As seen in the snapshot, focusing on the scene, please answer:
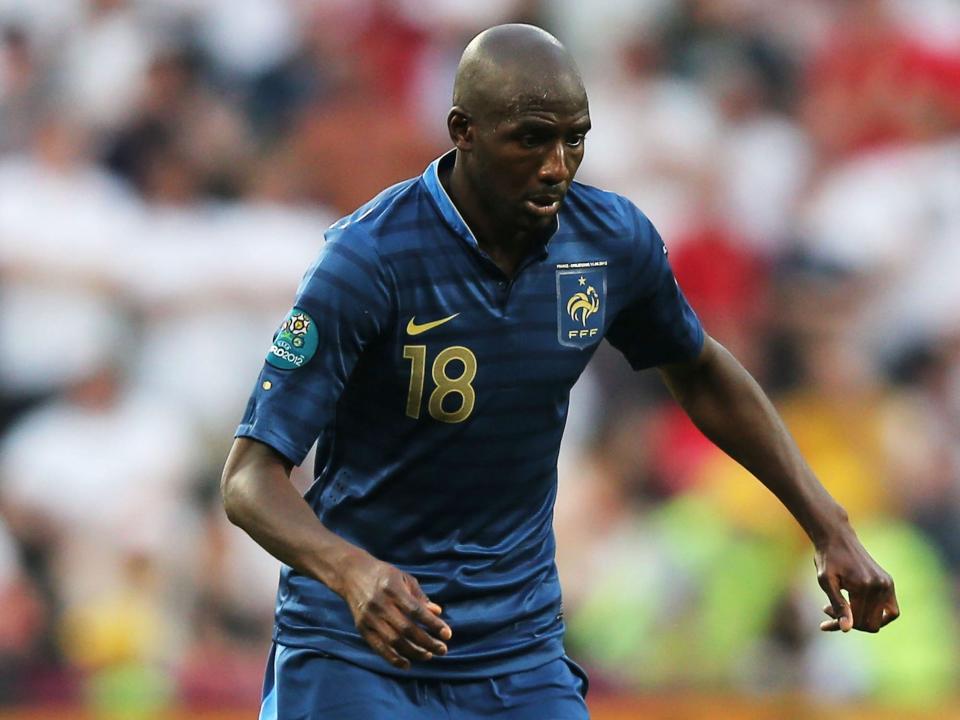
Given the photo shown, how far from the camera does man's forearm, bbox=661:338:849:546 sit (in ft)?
14.3

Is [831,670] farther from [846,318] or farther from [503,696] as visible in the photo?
[503,696]

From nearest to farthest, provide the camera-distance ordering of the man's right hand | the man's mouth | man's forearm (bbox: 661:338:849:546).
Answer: the man's right hand
the man's mouth
man's forearm (bbox: 661:338:849:546)

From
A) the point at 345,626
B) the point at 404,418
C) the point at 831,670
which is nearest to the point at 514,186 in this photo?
the point at 404,418

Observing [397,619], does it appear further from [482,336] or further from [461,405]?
Result: [482,336]

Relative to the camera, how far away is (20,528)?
7789 millimetres

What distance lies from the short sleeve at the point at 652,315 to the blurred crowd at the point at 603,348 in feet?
10.9

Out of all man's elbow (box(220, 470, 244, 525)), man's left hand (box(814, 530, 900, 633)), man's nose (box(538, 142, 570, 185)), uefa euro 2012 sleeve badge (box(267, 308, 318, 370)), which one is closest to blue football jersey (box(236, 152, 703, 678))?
uefa euro 2012 sleeve badge (box(267, 308, 318, 370))

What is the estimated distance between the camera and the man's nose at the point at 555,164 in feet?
12.4

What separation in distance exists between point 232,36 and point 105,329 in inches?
73.9

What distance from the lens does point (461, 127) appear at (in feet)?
12.9

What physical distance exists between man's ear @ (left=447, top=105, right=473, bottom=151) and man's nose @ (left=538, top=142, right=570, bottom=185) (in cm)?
21

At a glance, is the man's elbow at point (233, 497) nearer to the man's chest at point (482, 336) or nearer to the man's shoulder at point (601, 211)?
the man's chest at point (482, 336)

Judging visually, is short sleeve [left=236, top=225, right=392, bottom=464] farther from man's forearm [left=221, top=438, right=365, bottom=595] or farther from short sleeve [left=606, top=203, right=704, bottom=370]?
short sleeve [left=606, top=203, right=704, bottom=370]

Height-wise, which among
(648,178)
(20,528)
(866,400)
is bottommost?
(20,528)
